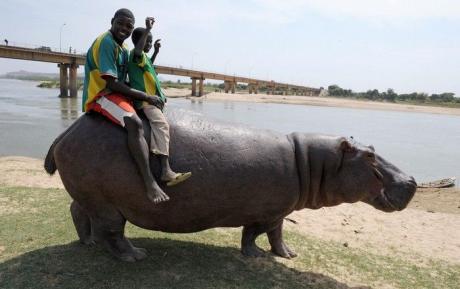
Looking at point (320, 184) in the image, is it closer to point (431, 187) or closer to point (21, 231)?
point (21, 231)

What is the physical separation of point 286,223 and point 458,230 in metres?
4.07

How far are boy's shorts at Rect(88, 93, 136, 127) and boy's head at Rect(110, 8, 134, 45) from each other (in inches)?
24.9

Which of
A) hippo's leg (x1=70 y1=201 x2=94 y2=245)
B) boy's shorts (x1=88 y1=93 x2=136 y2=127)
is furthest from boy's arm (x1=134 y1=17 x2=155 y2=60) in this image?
hippo's leg (x1=70 y1=201 x2=94 y2=245)

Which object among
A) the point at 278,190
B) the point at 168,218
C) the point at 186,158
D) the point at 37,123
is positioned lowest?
the point at 37,123

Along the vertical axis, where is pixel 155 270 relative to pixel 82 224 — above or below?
below

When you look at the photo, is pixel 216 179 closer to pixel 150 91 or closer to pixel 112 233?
pixel 150 91

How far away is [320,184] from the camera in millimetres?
5621

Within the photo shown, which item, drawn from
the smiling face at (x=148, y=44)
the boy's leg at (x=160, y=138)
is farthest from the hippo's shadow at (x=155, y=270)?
the smiling face at (x=148, y=44)

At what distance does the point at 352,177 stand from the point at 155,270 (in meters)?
2.59

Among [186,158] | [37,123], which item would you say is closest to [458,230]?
[186,158]

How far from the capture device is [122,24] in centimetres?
476

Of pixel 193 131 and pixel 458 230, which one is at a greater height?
pixel 193 131

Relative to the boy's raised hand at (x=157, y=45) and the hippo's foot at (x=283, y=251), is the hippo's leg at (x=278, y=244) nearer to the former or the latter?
the hippo's foot at (x=283, y=251)

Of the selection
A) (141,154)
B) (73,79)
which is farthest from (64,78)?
(141,154)
